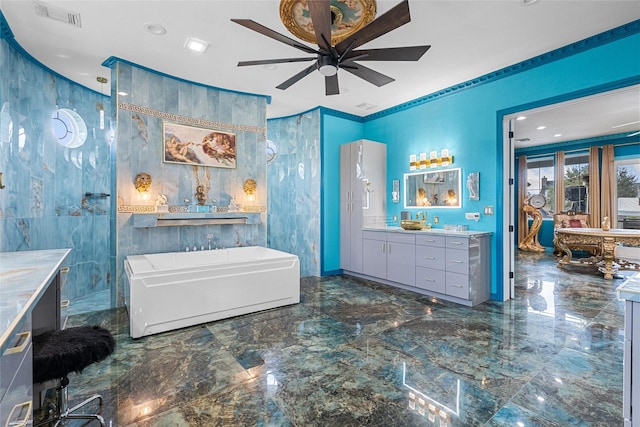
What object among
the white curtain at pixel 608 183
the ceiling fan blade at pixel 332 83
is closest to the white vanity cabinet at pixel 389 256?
the ceiling fan blade at pixel 332 83

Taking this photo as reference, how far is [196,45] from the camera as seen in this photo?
3412 millimetres

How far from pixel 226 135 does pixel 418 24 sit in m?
3.05

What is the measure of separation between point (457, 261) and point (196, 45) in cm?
408

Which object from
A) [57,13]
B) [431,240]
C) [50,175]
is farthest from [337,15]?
[50,175]

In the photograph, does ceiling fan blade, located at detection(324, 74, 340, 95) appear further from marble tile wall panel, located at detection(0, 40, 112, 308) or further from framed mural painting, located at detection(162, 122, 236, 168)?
marble tile wall panel, located at detection(0, 40, 112, 308)

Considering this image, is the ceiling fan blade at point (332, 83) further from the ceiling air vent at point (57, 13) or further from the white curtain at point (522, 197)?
the white curtain at point (522, 197)

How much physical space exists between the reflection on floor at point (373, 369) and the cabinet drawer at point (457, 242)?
2.54 ft

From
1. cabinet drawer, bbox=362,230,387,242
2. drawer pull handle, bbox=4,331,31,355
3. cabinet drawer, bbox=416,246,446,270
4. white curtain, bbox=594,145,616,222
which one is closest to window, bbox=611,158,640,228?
white curtain, bbox=594,145,616,222

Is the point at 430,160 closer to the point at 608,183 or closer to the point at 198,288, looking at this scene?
the point at 198,288

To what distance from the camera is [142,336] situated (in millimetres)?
2965

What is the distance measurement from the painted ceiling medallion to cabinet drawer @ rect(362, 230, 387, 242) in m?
2.99

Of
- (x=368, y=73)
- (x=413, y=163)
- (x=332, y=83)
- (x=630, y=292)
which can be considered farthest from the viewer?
(x=413, y=163)

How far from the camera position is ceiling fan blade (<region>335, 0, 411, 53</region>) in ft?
6.63

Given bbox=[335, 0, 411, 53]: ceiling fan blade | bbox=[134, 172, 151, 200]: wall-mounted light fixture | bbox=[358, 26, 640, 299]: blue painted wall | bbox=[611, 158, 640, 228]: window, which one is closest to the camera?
bbox=[335, 0, 411, 53]: ceiling fan blade
